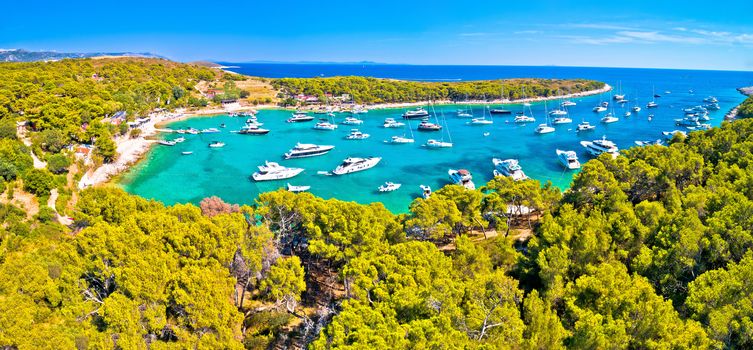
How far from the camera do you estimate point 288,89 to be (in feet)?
404

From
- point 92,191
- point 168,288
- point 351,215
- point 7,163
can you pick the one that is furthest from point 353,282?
point 7,163

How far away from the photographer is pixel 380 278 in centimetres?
1962

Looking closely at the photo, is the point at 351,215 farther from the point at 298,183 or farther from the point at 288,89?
the point at 288,89

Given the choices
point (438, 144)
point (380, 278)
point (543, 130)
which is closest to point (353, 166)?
point (438, 144)

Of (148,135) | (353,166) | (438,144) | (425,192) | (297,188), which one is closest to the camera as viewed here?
(425,192)

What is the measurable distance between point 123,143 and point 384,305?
62.0 metres

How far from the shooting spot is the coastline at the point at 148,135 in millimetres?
48531

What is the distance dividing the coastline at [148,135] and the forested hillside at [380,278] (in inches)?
804

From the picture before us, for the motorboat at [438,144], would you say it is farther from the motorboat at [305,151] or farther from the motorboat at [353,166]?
the motorboat at [305,151]

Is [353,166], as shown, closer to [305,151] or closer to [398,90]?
[305,151]

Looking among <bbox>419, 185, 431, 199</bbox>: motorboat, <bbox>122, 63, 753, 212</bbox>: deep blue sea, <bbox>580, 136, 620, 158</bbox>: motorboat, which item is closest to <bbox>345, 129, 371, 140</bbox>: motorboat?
<bbox>122, 63, 753, 212</bbox>: deep blue sea

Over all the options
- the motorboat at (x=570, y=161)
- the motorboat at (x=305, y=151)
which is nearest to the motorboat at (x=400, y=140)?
the motorboat at (x=305, y=151)

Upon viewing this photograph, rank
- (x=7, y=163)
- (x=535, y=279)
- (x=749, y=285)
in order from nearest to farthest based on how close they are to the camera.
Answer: (x=749, y=285)
(x=535, y=279)
(x=7, y=163)

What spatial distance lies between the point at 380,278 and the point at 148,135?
6572 cm
